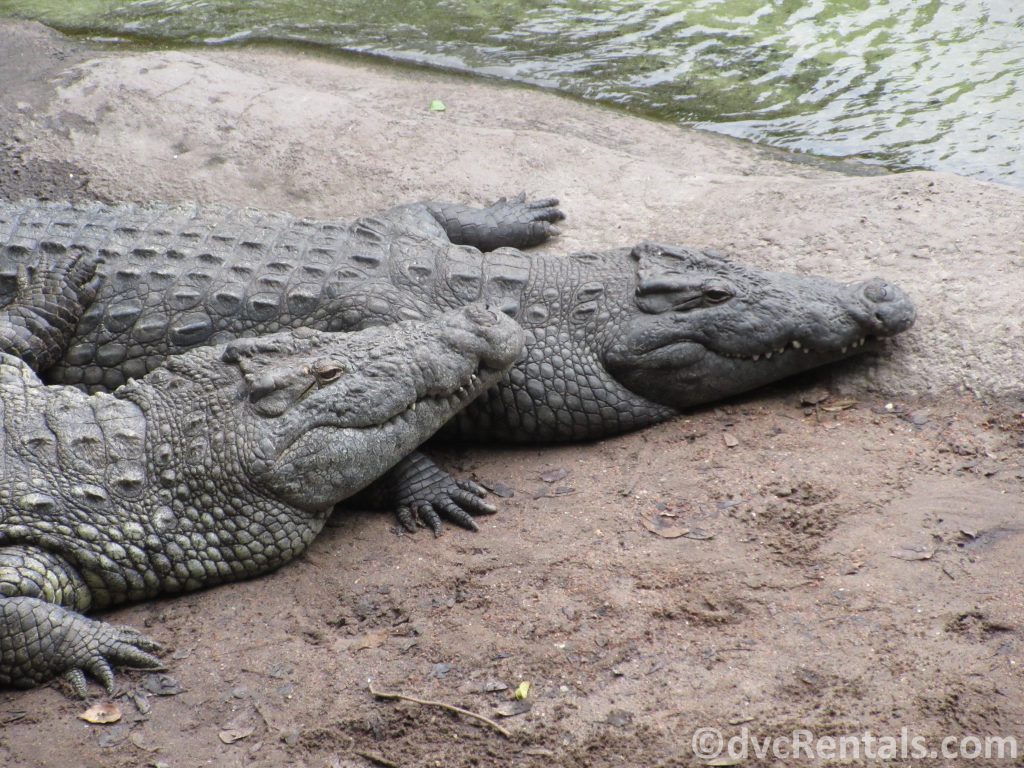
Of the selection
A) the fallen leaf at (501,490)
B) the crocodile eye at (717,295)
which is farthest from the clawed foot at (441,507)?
the crocodile eye at (717,295)

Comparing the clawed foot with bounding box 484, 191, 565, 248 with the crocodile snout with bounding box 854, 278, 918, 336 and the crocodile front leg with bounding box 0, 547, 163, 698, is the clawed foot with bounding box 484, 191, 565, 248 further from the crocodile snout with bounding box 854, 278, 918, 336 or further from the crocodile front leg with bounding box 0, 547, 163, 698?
the crocodile front leg with bounding box 0, 547, 163, 698

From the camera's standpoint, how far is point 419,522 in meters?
4.55

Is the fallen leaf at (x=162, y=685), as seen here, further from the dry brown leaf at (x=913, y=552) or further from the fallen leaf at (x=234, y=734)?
the dry brown leaf at (x=913, y=552)

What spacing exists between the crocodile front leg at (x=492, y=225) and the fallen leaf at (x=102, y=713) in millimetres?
3398

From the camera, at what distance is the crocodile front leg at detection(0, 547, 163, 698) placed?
368 cm

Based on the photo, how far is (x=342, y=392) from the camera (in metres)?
4.18

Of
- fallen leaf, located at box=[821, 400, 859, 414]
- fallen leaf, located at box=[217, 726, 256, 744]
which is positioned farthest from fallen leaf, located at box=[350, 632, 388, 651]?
fallen leaf, located at box=[821, 400, 859, 414]

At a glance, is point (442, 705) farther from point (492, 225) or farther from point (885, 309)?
point (492, 225)

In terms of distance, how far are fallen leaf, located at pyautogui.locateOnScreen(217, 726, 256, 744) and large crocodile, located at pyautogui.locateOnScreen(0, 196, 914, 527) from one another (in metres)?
1.97

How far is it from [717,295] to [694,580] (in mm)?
1638

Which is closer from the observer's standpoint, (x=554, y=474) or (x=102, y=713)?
(x=102, y=713)

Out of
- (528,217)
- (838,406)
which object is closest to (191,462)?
(528,217)

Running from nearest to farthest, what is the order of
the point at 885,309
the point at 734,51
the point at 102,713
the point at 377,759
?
the point at 377,759
the point at 102,713
the point at 885,309
the point at 734,51

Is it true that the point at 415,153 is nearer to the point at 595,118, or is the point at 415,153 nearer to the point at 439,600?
the point at 595,118
